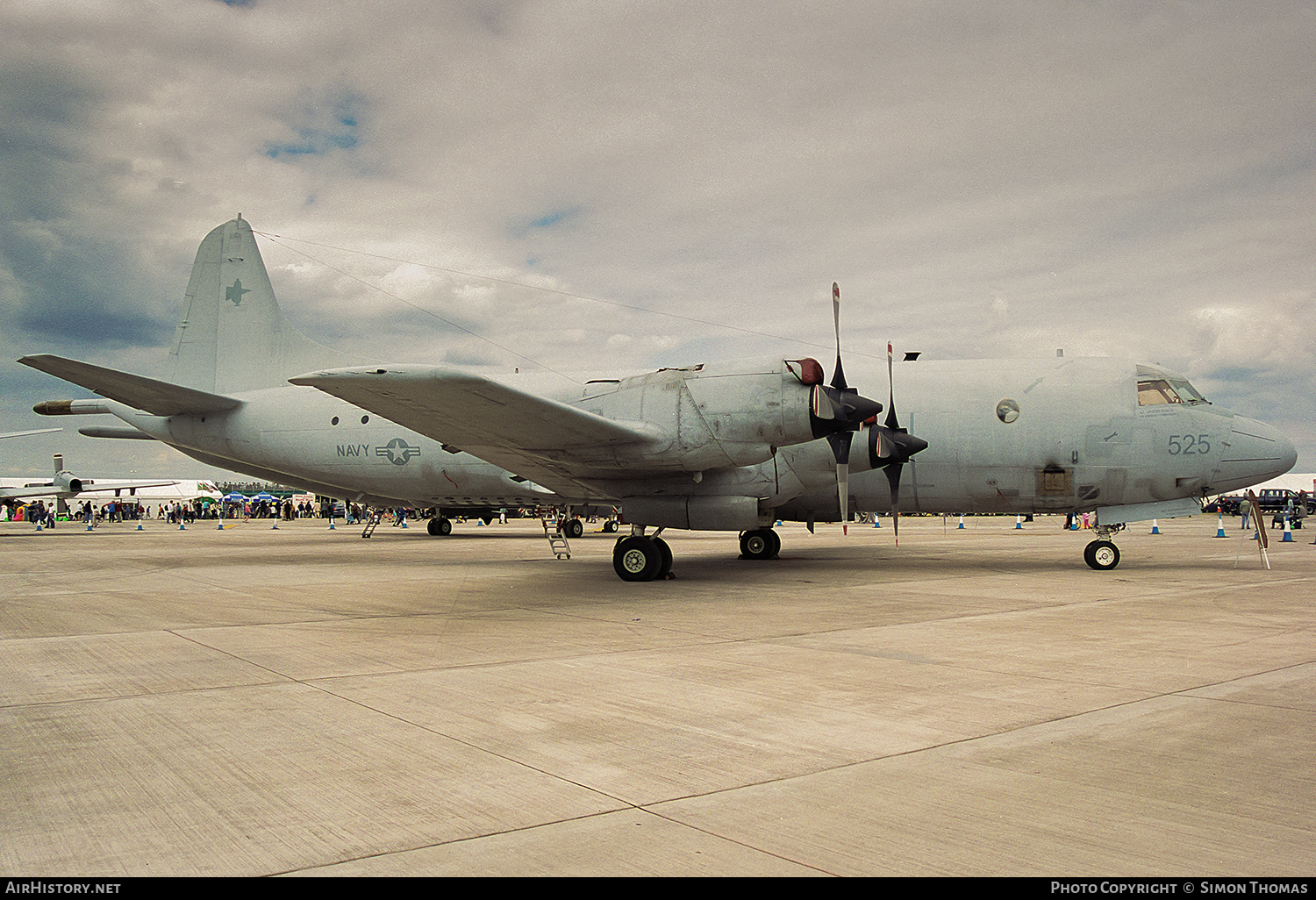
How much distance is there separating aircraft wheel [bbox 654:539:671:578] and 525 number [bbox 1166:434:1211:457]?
944 cm

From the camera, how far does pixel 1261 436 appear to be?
49.3ft

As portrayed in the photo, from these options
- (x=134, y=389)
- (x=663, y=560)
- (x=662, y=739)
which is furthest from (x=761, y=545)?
(x=662, y=739)

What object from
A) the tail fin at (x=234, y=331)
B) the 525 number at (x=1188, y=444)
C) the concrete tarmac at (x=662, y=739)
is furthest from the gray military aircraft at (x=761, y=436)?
the concrete tarmac at (x=662, y=739)

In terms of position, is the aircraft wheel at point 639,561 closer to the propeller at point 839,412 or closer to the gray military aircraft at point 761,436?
the gray military aircraft at point 761,436

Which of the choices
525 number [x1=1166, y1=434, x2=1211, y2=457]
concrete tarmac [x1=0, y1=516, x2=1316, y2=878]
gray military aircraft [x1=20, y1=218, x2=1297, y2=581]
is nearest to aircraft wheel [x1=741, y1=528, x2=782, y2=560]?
gray military aircraft [x1=20, y1=218, x2=1297, y2=581]

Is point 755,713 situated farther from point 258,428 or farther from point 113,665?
point 258,428

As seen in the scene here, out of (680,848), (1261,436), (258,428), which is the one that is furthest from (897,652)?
(258,428)

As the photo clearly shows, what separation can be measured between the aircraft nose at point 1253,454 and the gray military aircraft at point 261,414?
14.4 metres

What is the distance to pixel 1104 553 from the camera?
15883mm

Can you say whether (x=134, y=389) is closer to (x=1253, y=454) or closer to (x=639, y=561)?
(x=639, y=561)

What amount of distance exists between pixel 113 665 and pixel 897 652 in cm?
687

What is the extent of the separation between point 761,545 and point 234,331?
1441 centimetres

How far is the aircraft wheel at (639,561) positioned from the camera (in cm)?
1423

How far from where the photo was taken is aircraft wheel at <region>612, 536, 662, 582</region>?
46.7 feet
